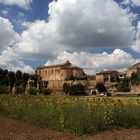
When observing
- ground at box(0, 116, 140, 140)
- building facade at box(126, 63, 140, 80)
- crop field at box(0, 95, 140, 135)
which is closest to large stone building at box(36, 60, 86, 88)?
building facade at box(126, 63, 140, 80)

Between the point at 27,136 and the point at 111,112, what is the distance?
336 cm

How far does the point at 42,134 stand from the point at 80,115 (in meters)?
1.53

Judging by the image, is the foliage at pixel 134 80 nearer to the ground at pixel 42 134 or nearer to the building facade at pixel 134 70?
the building facade at pixel 134 70

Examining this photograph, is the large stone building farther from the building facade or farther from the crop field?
the crop field

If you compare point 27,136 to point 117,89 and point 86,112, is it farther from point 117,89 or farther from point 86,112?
point 117,89

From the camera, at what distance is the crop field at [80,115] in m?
11.4

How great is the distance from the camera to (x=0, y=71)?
12788 cm

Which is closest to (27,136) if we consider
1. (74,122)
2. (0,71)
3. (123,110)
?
(74,122)

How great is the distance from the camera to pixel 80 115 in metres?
11.5

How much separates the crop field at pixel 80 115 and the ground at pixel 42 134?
0.43 meters

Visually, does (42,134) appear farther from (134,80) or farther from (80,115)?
(134,80)

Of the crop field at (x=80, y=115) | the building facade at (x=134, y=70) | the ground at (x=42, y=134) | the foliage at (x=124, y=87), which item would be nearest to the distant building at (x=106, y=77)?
the building facade at (x=134, y=70)

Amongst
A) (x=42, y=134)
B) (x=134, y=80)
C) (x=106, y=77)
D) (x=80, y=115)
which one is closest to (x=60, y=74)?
(x=106, y=77)

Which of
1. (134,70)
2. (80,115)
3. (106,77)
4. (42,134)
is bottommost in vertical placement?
(42,134)
